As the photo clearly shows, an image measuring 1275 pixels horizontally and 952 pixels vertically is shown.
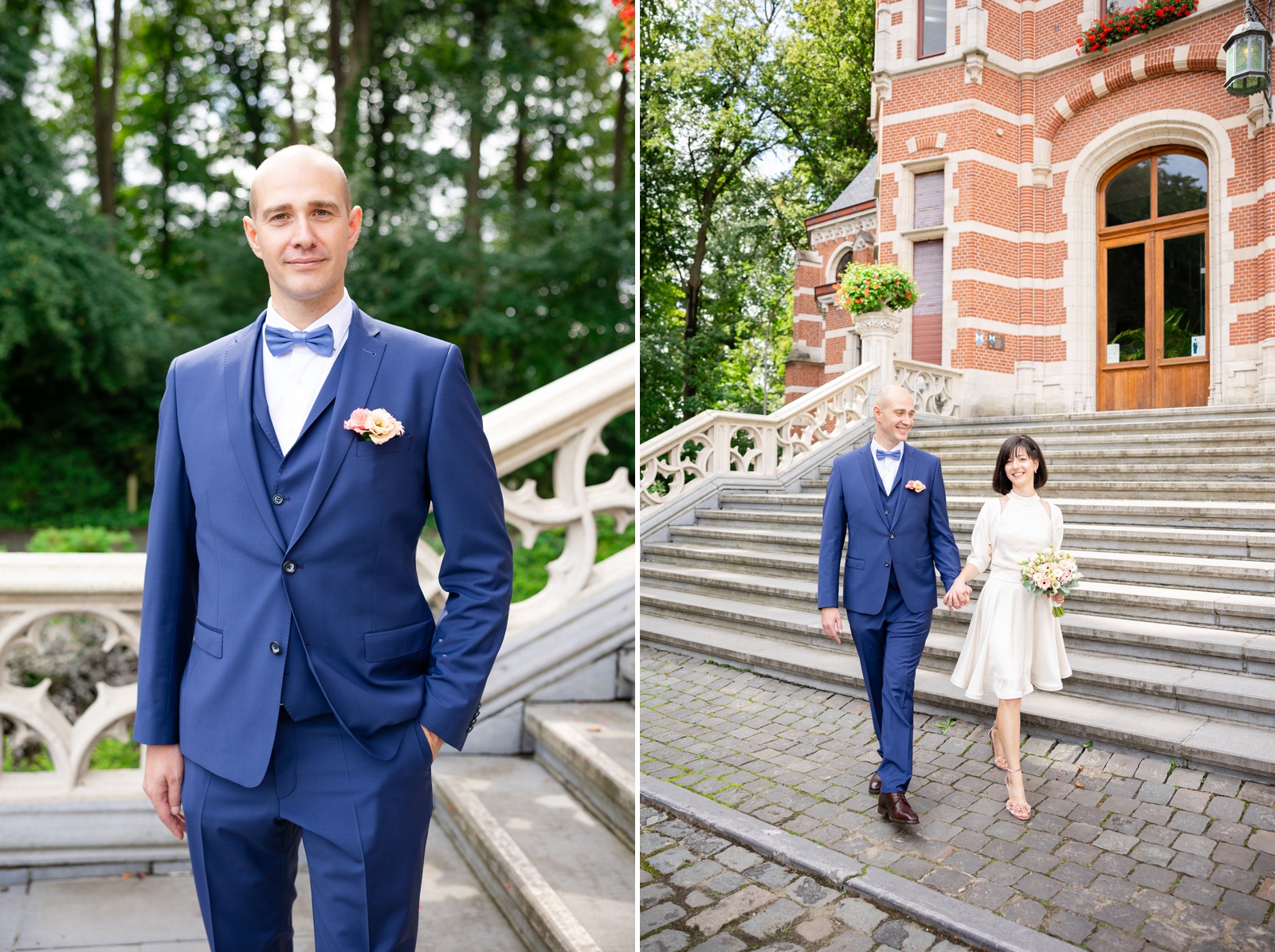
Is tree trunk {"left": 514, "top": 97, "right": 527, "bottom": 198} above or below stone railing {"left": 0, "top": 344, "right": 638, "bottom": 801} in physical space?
above

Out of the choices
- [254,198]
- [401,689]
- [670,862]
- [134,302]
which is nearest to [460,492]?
[401,689]

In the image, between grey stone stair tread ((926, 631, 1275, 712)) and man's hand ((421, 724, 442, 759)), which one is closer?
grey stone stair tread ((926, 631, 1275, 712))

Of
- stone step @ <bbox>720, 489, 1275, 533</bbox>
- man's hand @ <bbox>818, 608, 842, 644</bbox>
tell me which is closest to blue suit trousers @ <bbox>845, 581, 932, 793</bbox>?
man's hand @ <bbox>818, 608, 842, 644</bbox>

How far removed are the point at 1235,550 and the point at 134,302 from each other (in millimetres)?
20107

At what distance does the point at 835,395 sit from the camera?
78.7 inches

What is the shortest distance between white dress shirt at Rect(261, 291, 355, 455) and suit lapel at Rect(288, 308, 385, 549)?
4 centimetres

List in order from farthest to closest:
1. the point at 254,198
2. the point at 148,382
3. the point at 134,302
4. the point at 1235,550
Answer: the point at 148,382
the point at 134,302
the point at 254,198
the point at 1235,550

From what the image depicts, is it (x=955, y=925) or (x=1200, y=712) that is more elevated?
(x=1200, y=712)

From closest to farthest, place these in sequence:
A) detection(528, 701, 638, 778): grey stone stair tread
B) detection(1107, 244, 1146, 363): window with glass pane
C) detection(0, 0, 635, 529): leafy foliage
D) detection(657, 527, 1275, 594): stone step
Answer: detection(657, 527, 1275, 594): stone step < detection(1107, 244, 1146, 363): window with glass pane < detection(528, 701, 638, 778): grey stone stair tread < detection(0, 0, 635, 529): leafy foliage

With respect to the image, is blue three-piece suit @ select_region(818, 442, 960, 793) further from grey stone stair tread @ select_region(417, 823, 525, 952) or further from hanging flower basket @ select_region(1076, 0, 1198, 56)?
grey stone stair tread @ select_region(417, 823, 525, 952)

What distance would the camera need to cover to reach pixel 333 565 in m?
1.82

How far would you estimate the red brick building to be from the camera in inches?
59.0

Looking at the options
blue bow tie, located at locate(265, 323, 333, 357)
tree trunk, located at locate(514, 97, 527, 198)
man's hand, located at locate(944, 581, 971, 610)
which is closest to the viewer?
blue bow tie, located at locate(265, 323, 333, 357)

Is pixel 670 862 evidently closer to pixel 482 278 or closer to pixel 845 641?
pixel 845 641
